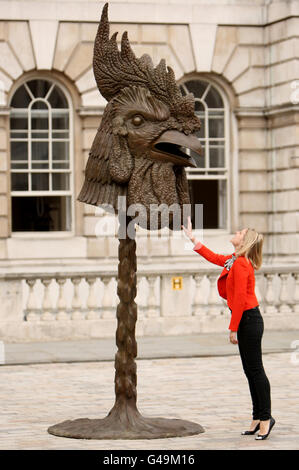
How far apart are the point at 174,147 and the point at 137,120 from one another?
39 cm

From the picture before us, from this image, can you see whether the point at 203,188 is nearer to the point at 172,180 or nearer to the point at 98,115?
the point at 98,115

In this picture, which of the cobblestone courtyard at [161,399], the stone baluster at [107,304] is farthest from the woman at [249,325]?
the stone baluster at [107,304]

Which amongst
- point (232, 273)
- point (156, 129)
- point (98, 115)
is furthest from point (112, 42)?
point (98, 115)

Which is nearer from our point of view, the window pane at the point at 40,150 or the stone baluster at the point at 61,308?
the stone baluster at the point at 61,308

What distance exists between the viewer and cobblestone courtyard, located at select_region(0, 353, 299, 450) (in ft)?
32.8

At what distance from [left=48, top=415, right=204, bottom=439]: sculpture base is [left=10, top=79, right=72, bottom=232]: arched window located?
1352 cm

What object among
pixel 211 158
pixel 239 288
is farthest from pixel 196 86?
pixel 239 288

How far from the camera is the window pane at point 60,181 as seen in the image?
79.0 ft

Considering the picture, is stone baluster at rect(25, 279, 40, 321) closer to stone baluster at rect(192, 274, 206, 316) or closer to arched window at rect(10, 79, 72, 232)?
stone baluster at rect(192, 274, 206, 316)

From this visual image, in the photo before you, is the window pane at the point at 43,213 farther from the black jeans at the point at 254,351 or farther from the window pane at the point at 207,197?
the black jeans at the point at 254,351

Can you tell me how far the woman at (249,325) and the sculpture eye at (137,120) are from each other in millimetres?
917

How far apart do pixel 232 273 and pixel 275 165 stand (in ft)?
47.4

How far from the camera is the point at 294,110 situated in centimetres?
2389
